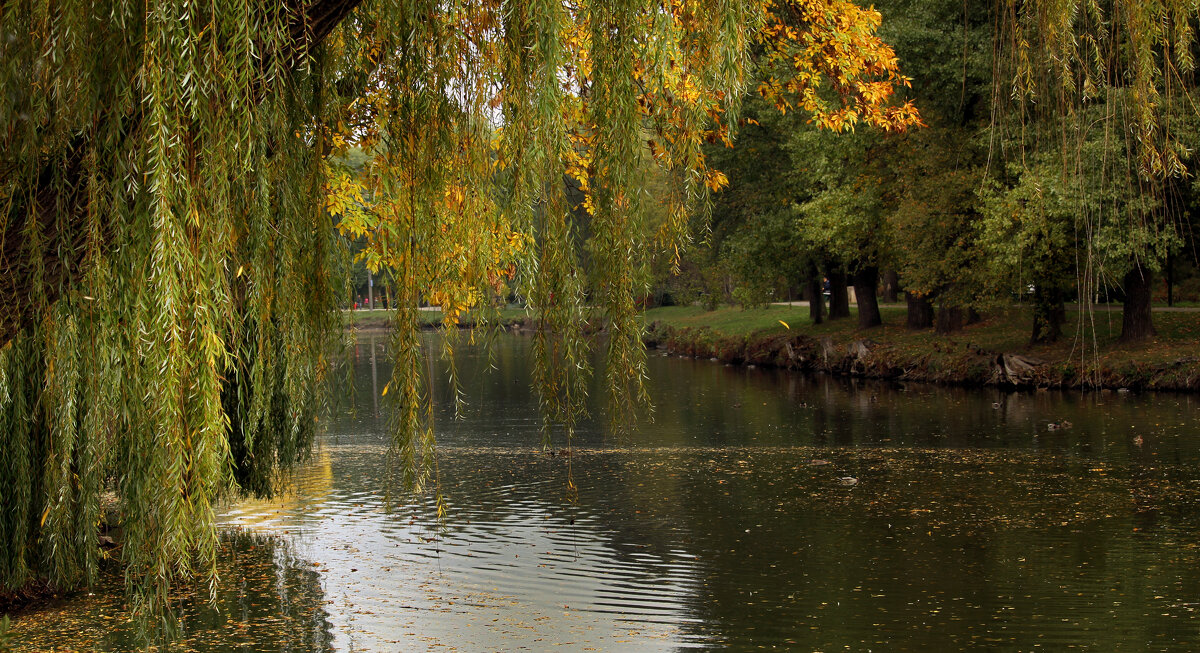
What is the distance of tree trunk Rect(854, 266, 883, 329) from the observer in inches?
1182

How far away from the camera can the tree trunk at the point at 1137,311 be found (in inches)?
853

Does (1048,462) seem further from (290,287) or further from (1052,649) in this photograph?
(290,287)

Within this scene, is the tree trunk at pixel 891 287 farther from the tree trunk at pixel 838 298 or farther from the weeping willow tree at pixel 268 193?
the weeping willow tree at pixel 268 193

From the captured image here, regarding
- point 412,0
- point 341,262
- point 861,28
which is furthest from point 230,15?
point 861,28

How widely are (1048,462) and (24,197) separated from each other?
43.3 ft

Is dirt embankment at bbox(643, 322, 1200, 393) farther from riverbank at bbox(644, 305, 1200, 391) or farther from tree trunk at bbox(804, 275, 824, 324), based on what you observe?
tree trunk at bbox(804, 275, 824, 324)

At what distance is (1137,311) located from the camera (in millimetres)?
21766

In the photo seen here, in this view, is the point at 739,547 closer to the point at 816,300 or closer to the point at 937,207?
the point at 937,207

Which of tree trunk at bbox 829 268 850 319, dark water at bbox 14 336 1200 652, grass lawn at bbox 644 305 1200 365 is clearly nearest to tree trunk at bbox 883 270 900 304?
grass lawn at bbox 644 305 1200 365

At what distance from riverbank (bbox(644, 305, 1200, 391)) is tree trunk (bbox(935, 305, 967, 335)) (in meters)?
0.25

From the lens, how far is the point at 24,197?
3688 mm

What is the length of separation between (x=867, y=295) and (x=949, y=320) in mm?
3607

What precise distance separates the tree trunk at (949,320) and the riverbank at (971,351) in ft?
0.81

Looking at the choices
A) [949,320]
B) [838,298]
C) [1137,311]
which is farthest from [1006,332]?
[838,298]
